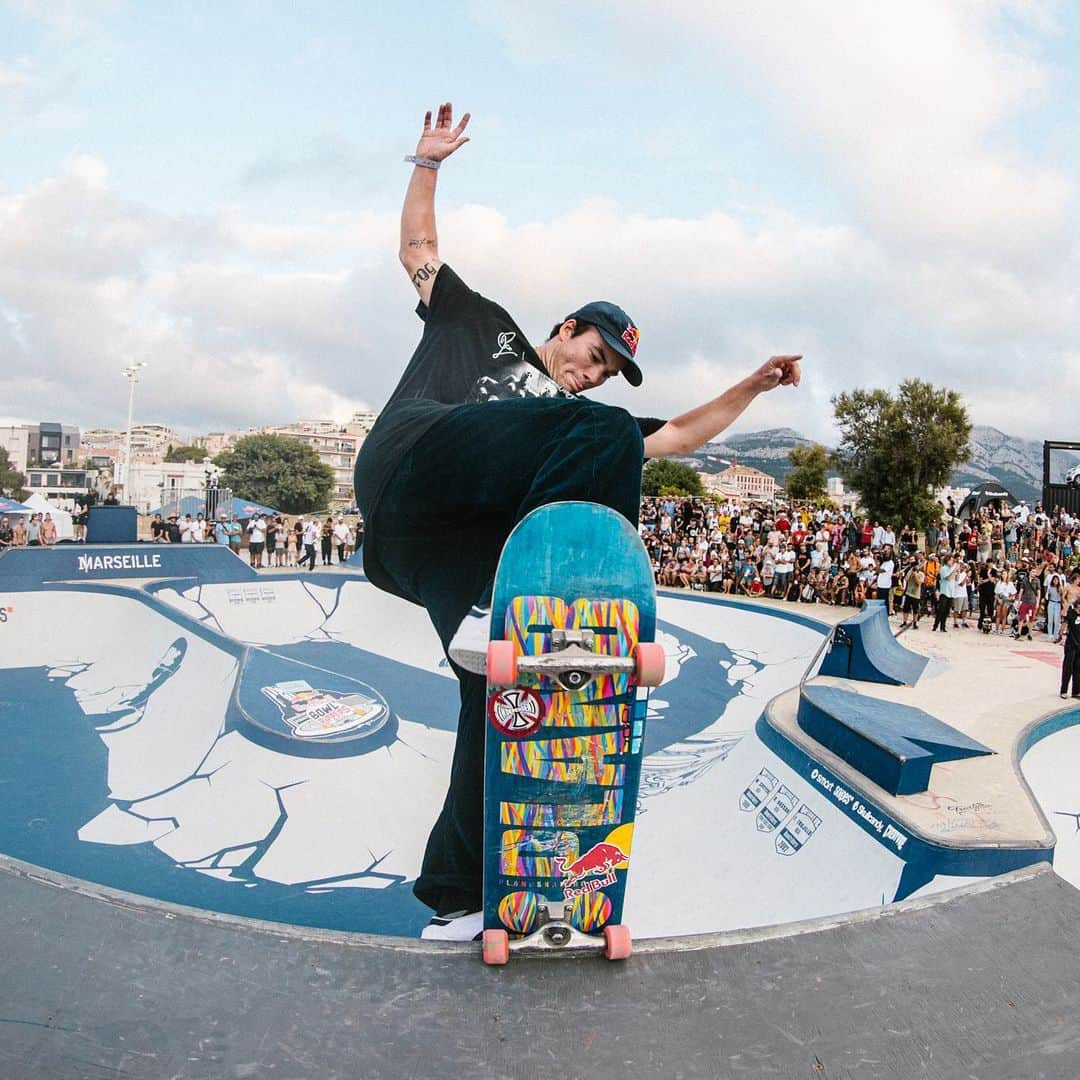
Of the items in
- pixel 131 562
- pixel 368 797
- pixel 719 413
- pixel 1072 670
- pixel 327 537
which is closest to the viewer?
pixel 719 413

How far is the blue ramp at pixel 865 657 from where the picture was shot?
31.2ft

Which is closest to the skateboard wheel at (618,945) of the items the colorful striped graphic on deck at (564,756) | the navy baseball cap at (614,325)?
the colorful striped graphic on deck at (564,756)

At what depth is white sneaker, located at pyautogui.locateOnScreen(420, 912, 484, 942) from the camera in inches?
115

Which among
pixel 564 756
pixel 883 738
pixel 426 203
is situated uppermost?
pixel 426 203

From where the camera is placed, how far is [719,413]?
130 inches

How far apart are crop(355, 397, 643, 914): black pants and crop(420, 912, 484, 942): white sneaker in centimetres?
5

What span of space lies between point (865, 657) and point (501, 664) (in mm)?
8509

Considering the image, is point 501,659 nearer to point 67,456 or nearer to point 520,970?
point 520,970

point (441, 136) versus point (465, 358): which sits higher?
point (441, 136)

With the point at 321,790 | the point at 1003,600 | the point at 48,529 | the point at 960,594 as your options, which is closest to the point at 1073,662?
the point at 960,594

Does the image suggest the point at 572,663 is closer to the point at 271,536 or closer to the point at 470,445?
the point at 470,445

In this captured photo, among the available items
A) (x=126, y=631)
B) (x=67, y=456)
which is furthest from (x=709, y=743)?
(x=67, y=456)

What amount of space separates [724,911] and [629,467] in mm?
3607

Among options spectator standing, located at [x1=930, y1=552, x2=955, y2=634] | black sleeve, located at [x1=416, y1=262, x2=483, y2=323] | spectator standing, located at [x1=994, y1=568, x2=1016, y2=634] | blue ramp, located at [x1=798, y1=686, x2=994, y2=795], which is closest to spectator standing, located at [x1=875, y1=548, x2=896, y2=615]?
spectator standing, located at [x1=930, y1=552, x2=955, y2=634]
